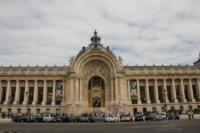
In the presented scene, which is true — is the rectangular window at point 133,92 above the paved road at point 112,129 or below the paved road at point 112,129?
above

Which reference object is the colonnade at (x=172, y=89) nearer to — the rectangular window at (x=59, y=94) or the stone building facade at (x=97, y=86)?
the stone building facade at (x=97, y=86)

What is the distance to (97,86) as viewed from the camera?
82188 mm

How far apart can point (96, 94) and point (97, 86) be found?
8.34 feet

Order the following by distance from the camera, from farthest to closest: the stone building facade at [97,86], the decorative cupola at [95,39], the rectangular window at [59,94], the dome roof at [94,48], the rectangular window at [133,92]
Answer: the decorative cupola at [95,39] < the rectangular window at [133,92] < the rectangular window at [59,94] < the dome roof at [94,48] < the stone building facade at [97,86]

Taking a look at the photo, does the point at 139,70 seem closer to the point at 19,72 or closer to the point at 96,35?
the point at 96,35

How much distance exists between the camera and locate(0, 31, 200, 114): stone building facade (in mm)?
79188

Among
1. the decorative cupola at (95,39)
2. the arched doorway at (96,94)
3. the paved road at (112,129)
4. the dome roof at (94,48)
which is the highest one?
the decorative cupola at (95,39)

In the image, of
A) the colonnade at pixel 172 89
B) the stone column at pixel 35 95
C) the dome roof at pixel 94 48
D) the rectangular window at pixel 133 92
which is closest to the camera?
the dome roof at pixel 94 48

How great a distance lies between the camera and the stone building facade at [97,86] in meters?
79.2

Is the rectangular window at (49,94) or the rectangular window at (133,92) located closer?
the rectangular window at (133,92)

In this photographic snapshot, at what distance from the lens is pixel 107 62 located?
80688 millimetres

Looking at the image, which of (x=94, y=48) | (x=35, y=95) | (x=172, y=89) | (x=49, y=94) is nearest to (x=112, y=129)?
(x=94, y=48)

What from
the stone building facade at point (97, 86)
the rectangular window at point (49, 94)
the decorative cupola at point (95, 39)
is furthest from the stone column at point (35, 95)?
the decorative cupola at point (95, 39)

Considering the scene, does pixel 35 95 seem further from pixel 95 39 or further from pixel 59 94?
pixel 95 39
